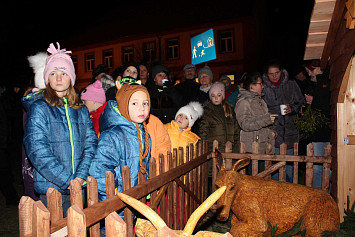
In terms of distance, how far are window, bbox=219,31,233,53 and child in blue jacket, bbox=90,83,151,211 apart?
1930 cm

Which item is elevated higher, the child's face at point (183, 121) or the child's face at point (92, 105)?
the child's face at point (92, 105)

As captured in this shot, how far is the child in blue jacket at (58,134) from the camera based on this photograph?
2.20 meters

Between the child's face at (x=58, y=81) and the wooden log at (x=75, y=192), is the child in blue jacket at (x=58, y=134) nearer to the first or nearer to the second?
the child's face at (x=58, y=81)

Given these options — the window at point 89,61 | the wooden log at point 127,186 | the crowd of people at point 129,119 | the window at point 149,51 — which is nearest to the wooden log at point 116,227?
the wooden log at point 127,186

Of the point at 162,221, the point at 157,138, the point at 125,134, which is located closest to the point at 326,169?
the point at 157,138

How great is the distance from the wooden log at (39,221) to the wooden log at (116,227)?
Answer: 0.97ft

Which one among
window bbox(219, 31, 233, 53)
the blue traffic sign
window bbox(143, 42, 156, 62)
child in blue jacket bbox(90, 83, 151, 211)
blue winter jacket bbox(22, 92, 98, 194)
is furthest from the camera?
window bbox(143, 42, 156, 62)

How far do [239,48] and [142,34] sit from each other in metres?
9.77

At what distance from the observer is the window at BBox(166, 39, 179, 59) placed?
22.8 m

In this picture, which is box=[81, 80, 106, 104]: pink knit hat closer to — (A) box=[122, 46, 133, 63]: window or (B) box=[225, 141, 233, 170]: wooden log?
(B) box=[225, 141, 233, 170]: wooden log

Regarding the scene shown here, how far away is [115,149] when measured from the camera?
2.32 meters

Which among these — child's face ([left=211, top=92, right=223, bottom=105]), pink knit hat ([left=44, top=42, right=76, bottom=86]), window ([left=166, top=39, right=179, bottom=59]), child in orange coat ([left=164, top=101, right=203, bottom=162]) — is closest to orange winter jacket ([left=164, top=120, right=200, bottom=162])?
child in orange coat ([left=164, top=101, right=203, bottom=162])

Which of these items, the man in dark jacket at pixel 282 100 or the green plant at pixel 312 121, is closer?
the green plant at pixel 312 121

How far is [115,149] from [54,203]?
97cm
